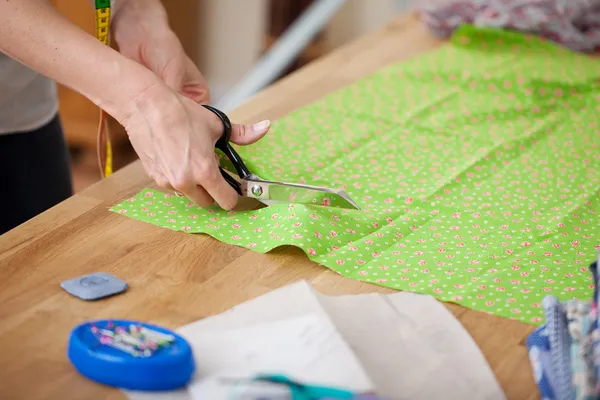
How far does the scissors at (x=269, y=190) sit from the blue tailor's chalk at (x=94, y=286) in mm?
253

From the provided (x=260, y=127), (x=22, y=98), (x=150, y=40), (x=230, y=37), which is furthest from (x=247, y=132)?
(x=230, y=37)

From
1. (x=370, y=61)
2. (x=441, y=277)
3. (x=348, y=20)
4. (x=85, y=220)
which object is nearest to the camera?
(x=441, y=277)

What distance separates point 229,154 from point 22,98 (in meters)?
0.42

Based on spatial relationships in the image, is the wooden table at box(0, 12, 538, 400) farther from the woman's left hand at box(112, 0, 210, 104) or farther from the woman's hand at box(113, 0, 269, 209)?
the woman's left hand at box(112, 0, 210, 104)

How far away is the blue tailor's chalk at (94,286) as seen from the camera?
3.15 ft

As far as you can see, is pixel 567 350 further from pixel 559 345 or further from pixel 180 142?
pixel 180 142

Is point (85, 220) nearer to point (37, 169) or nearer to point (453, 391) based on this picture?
point (37, 169)

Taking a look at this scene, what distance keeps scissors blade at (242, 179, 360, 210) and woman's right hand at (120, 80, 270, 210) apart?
50 mm

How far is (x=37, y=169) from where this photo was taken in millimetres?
1461

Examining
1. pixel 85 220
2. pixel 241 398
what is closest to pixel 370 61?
pixel 85 220

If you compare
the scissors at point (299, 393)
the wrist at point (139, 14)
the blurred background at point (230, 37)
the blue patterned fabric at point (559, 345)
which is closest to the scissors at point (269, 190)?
the wrist at point (139, 14)

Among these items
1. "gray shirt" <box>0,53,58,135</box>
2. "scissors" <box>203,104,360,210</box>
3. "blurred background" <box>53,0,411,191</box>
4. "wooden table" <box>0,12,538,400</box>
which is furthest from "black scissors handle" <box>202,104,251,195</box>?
"blurred background" <box>53,0,411,191</box>

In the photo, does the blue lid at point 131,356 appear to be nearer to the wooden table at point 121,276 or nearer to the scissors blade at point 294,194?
the wooden table at point 121,276

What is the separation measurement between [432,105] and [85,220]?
2.46 feet
